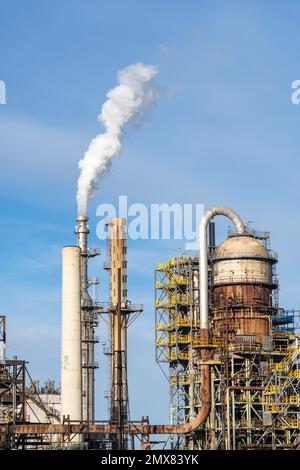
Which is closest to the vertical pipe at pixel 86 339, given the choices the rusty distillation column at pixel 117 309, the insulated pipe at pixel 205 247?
the rusty distillation column at pixel 117 309

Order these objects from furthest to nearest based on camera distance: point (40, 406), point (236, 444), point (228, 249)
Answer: point (40, 406)
point (228, 249)
point (236, 444)

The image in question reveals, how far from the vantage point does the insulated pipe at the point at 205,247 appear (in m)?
80.6

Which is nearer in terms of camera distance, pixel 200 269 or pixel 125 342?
pixel 200 269

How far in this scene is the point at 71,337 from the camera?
79188 mm

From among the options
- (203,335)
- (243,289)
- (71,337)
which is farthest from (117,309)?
(243,289)

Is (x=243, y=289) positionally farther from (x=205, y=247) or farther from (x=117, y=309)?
(x=117, y=309)

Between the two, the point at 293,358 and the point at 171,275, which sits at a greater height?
the point at 171,275

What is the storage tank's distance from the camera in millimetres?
81062
